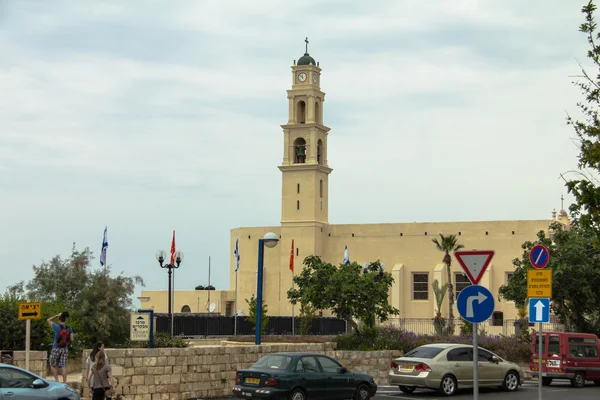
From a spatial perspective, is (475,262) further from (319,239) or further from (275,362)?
(319,239)

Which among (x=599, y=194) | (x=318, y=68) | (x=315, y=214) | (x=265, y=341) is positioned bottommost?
(x=265, y=341)

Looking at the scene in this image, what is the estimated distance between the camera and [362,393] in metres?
21.7

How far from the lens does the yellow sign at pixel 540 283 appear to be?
17594 mm

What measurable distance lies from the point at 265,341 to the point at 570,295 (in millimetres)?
13770

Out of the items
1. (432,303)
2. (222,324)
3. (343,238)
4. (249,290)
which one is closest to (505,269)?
(432,303)

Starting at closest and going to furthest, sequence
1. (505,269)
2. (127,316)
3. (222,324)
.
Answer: (127,316) → (222,324) → (505,269)

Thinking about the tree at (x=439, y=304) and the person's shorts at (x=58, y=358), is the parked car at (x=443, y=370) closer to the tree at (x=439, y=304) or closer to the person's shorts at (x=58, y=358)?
the person's shorts at (x=58, y=358)

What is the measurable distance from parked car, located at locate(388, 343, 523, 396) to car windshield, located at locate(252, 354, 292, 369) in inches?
195

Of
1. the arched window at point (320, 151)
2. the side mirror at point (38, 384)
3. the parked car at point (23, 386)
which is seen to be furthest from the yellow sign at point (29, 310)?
the arched window at point (320, 151)

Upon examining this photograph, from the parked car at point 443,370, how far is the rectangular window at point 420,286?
128 feet

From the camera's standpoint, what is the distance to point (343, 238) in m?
68.0

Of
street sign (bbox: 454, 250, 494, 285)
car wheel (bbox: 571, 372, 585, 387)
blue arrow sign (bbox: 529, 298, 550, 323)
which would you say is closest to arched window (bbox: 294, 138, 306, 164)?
car wheel (bbox: 571, 372, 585, 387)

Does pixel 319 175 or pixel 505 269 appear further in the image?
pixel 319 175

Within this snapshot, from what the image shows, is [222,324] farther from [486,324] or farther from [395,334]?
[486,324]
